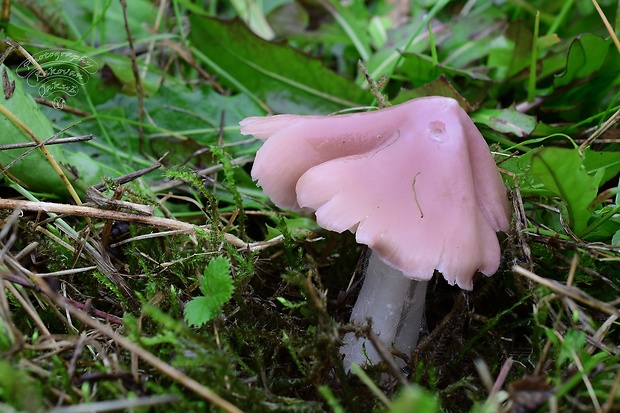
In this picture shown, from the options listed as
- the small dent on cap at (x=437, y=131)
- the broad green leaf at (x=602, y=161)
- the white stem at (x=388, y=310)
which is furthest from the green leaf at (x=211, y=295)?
the broad green leaf at (x=602, y=161)

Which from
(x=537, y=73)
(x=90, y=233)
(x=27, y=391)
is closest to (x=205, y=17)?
(x=90, y=233)

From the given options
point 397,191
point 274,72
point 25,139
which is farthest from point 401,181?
point 274,72

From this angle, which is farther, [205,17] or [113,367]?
[205,17]

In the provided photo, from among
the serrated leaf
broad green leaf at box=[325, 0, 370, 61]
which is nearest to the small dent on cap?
the serrated leaf

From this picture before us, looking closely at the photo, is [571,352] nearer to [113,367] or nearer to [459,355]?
[459,355]

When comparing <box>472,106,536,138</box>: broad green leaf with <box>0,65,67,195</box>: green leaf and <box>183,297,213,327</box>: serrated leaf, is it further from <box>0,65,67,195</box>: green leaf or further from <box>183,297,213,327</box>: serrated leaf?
<box>0,65,67,195</box>: green leaf

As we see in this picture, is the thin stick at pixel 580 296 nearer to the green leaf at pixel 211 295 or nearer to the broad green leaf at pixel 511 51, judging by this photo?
the green leaf at pixel 211 295
